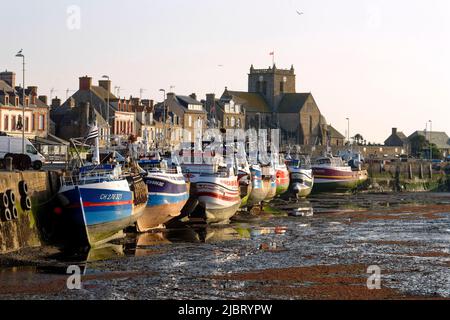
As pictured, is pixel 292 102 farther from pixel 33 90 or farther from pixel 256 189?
pixel 256 189

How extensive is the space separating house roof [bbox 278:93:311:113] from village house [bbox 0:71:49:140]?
9456cm

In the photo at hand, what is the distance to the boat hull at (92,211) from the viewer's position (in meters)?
38.2

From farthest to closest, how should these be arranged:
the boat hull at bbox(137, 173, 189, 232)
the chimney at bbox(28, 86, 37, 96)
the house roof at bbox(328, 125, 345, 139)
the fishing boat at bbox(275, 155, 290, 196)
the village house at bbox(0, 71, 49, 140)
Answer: the house roof at bbox(328, 125, 345, 139)
the chimney at bbox(28, 86, 37, 96)
the fishing boat at bbox(275, 155, 290, 196)
the village house at bbox(0, 71, 49, 140)
the boat hull at bbox(137, 173, 189, 232)

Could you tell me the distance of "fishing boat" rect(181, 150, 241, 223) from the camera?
53.6 m

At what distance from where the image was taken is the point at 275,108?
7249 inches

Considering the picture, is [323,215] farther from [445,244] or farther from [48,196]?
[48,196]

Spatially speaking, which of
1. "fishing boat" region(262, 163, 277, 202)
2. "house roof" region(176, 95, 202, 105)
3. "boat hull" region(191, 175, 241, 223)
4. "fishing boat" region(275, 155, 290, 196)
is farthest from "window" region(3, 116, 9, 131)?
"house roof" region(176, 95, 202, 105)

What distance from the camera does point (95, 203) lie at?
127 feet

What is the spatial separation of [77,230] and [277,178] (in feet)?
156

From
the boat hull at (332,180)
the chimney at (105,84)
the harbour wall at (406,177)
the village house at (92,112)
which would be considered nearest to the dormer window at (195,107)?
the village house at (92,112)

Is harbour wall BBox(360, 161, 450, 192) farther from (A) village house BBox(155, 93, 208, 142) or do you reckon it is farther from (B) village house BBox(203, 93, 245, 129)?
(B) village house BBox(203, 93, 245, 129)

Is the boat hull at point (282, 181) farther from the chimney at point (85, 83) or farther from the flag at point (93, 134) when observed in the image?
the flag at point (93, 134)

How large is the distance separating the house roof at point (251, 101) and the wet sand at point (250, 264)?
11952 centimetres
